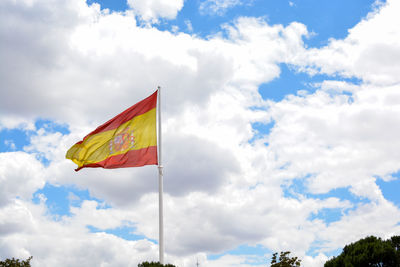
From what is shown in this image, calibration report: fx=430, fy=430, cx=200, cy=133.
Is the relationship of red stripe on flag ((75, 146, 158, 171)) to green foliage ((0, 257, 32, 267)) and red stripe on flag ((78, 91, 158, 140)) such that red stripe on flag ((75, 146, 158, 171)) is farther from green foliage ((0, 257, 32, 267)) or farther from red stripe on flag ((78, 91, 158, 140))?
green foliage ((0, 257, 32, 267))

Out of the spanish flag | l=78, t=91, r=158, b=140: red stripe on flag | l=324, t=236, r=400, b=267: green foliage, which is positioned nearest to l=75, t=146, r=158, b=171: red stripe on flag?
the spanish flag

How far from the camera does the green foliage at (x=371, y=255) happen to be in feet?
70.1

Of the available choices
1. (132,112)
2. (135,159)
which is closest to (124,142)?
(135,159)

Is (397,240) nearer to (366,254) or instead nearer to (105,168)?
(366,254)

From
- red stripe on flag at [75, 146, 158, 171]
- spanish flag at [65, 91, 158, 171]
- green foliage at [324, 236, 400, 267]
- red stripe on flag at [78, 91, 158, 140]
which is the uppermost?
red stripe on flag at [78, 91, 158, 140]

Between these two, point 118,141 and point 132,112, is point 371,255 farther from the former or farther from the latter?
point 132,112

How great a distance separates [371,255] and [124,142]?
45.1 ft

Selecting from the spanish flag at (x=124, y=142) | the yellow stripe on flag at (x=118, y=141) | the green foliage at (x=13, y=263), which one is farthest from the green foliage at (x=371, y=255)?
the green foliage at (x=13, y=263)

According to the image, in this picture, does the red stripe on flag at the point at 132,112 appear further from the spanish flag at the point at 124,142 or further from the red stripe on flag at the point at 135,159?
the red stripe on flag at the point at 135,159

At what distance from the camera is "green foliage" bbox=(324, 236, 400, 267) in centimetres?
2136

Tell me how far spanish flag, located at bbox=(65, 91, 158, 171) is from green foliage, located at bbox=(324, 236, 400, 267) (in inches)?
432

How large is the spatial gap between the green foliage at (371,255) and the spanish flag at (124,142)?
36.0ft

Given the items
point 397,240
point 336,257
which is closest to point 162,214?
point 336,257

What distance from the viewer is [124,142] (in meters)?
22.3
